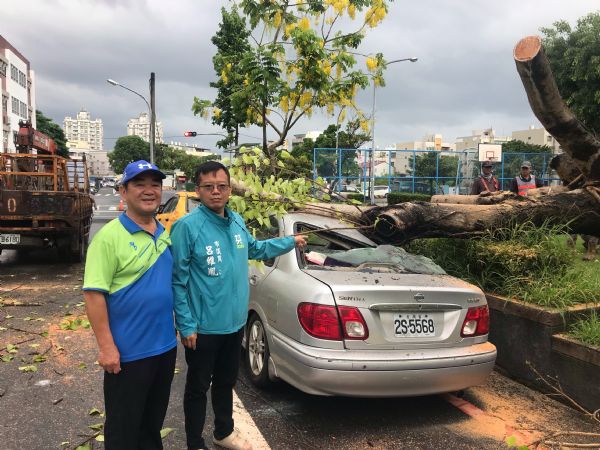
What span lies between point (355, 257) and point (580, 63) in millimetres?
16250

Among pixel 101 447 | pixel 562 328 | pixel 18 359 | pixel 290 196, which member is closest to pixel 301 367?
pixel 101 447

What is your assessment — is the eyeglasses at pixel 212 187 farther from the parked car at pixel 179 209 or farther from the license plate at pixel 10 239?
the license plate at pixel 10 239

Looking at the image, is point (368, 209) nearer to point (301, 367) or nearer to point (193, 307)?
point (301, 367)

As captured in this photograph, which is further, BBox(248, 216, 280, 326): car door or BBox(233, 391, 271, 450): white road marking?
BBox(248, 216, 280, 326): car door

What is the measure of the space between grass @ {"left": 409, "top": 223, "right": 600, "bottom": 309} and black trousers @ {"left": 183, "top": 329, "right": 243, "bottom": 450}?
278 cm

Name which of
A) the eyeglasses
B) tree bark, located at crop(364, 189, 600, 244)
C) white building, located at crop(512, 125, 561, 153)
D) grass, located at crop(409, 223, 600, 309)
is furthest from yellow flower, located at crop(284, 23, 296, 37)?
white building, located at crop(512, 125, 561, 153)

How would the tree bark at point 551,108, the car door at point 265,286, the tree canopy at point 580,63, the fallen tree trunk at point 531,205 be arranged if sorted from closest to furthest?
the car door at point 265,286, the tree bark at point 551,108, the fallen tree trunk at point 531,205, the tree canopy at point 580,63

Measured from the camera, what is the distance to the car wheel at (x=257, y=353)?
151 inches

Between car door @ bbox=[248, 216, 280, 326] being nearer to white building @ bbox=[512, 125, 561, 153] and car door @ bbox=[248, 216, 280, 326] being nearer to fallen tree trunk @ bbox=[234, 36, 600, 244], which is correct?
fallen tree trunk @ bbox=[234, 36, 600, 244]

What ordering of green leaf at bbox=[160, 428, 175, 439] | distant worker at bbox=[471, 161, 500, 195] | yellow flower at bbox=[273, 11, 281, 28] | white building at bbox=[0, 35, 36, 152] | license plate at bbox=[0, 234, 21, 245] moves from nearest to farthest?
green leaf at bbox=[160, 428, 175, 439] → distant worker at bbox=[471, 161, 500, 195] → license plate at bbox=[0, 234, 21, 245] → yellow flower at bbox=[273, 11, 281, 28] → white building at bbox=[0, 35, 36, 152]

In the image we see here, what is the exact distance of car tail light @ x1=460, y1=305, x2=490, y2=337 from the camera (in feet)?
11.6

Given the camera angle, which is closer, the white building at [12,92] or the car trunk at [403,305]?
the car trunk at [403,305]

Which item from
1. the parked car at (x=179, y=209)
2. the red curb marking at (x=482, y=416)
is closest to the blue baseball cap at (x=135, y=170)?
the red curb marking at (x=482, y=416)

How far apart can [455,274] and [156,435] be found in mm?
3521
